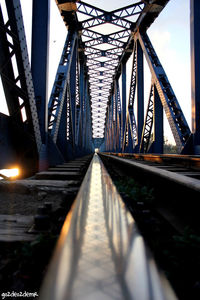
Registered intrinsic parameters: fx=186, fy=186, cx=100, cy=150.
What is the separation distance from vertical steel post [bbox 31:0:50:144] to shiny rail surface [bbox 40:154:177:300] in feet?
12.4

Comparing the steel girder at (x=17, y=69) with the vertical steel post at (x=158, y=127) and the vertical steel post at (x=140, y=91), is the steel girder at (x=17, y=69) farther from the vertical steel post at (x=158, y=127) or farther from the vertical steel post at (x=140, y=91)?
the vertical steel post at (x=140, y=91)

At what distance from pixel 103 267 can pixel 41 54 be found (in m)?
4.97

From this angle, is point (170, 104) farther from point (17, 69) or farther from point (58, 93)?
point (17, 69)

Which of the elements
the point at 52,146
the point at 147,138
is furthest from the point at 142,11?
the point at 52,146

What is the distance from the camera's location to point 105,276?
43 centimetres

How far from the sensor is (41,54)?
4473 millimetres

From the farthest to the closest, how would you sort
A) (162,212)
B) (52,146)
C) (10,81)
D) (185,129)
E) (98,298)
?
(185,129) < (52,146) < (10,81) < (162,212) < (98,298)

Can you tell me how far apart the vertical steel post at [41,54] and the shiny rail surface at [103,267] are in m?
3.78

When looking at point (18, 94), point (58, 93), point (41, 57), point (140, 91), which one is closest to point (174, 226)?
point (18, 94)

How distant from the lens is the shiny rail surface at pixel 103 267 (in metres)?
0.38

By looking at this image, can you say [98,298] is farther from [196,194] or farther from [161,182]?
[161,182]

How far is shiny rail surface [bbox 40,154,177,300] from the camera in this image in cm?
38

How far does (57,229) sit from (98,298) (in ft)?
2.15
